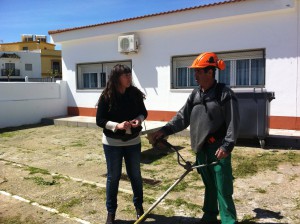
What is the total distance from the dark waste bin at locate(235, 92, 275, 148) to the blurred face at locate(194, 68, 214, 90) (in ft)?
13.8

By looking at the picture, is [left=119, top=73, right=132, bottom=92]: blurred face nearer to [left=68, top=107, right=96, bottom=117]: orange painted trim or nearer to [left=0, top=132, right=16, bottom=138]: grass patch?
[left=0, top=132, right=16, bottom=138]: grass patch

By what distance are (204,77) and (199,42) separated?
6808 millimetres

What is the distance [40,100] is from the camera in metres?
A: 12.3

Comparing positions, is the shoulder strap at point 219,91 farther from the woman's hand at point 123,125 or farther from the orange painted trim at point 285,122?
the orange painted trim at point 285,122

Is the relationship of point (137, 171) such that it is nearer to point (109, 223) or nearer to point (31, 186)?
point (109, 223)

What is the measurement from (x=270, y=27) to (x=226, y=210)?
6590 millimetres

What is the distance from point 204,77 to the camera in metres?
3.16

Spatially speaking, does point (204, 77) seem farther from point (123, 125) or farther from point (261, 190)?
point (261, 190)

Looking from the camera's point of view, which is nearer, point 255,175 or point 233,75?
point 255,175

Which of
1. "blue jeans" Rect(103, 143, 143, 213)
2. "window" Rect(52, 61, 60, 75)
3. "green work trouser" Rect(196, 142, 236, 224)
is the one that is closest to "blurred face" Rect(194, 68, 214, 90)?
"green work trouser" Rect(196, 142, 236, 224)

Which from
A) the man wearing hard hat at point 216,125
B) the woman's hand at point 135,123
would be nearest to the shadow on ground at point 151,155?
the woman's hand at point 135,123

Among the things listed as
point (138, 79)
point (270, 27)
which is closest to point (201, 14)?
point (270, 27)

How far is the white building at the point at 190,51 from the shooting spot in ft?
27.5

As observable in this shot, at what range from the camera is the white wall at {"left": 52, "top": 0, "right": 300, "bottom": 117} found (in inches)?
327
